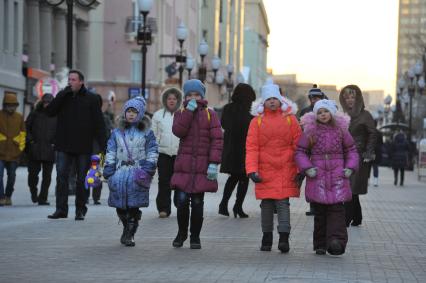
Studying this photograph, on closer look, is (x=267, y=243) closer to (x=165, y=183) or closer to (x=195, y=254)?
(x=195, y=254)

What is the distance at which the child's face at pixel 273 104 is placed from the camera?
11.5 m

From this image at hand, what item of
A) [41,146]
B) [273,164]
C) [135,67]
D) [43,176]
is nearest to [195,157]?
[273,164]

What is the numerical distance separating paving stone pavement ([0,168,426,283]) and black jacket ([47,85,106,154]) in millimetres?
977

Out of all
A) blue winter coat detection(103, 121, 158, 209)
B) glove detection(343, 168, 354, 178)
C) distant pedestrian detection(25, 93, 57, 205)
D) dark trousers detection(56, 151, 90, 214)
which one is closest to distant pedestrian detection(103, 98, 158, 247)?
blue winter coat detection(103, 121, 158, 209)

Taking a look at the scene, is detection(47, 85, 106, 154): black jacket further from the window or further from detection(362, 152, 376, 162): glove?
the window

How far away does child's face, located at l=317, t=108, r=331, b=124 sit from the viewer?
11172 millimetres

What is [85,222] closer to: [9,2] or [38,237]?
[38,237]

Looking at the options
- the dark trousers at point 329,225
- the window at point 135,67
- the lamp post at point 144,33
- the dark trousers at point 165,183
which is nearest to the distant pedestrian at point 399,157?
the lamp post at point 144,33

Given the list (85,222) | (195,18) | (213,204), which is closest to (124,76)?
(195,18)

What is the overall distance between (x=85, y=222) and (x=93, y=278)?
559 cm

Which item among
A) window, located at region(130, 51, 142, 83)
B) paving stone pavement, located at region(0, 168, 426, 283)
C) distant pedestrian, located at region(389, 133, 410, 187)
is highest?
window, located at region(130, 51, 142, 83)

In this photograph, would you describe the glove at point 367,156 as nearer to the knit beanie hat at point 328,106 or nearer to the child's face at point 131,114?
the knit beanie hat at point 328,106

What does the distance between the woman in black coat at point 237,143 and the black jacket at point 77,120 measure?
2.35 m

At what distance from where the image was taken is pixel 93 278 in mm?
8914
